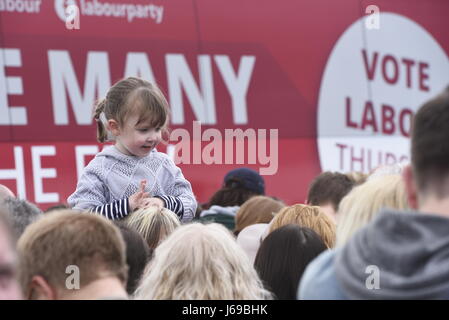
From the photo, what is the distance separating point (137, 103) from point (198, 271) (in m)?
1.41

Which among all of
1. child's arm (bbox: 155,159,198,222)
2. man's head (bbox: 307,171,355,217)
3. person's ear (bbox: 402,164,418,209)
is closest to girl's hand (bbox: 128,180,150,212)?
child's arm (bbox: 155,159,198,222)

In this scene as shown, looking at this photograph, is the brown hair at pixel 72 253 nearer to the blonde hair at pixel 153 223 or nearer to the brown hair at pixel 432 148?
the brown hair at pixel 432 148

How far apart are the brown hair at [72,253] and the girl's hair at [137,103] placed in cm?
162

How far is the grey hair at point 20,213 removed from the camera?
10.1 ft

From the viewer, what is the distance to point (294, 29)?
887 centimetres

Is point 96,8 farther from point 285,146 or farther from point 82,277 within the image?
point 82,277

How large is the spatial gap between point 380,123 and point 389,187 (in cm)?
696

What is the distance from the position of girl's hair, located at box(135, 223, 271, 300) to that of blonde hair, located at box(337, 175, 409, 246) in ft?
1.11

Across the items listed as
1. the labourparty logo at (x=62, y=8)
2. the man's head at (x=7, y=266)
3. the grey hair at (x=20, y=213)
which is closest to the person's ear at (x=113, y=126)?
the grey hair at (x=20, y=213)

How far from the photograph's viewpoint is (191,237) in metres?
2.65

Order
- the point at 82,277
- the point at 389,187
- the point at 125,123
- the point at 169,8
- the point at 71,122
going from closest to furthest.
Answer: the point at 82,277, the point at 389,187, the point at 125,123, the point at 71,122, the point at 169,8

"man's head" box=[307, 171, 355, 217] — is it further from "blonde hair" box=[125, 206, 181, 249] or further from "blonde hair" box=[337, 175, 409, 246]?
"blonde hair" box=[337, 175, 409, 246]

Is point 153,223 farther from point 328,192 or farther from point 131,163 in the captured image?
point 328,192

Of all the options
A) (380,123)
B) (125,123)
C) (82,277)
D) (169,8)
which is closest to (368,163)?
(380,123)
